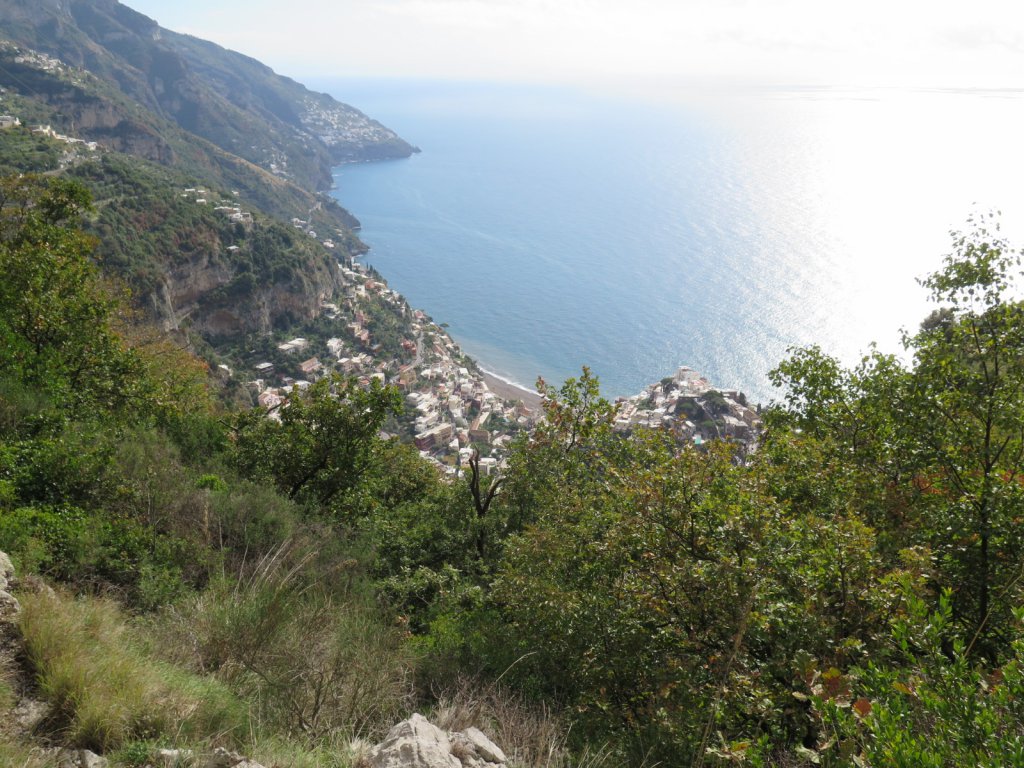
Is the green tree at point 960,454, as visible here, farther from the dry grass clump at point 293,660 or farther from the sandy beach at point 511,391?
the sandy beach at point 511,391

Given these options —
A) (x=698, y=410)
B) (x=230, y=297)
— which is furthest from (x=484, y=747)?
(x=230, y=297)

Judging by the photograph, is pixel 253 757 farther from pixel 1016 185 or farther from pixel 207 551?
pixel 1016 185

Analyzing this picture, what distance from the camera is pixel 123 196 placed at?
58.9m

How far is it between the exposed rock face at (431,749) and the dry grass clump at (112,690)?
3.37 ft

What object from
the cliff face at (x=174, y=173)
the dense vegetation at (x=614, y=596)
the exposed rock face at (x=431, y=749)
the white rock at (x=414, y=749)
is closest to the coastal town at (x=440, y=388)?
the cliff face at (x=174, y=173)

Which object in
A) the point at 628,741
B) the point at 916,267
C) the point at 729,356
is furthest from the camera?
the point at 916,267

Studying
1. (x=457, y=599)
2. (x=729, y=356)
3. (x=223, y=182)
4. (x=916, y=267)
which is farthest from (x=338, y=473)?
(x=223, y=182)

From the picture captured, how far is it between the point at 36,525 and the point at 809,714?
7.21 m

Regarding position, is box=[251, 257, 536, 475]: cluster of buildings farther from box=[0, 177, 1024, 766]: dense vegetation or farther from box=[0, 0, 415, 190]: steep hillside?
box=[0, 0, 415, 190]: steep hillside

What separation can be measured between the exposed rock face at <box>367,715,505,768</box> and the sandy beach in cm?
5951

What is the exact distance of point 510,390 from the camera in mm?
67312

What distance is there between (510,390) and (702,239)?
53.9m

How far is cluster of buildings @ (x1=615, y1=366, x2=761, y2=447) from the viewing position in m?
47.4

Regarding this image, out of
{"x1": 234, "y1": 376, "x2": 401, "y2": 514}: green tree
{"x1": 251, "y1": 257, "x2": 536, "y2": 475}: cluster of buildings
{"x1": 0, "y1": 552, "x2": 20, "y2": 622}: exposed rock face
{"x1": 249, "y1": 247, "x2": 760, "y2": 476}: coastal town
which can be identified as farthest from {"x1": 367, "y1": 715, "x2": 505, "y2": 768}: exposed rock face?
{"x1": 251, "y1": 257, "x2": 536, "y2": 475}: cluster of buildings
